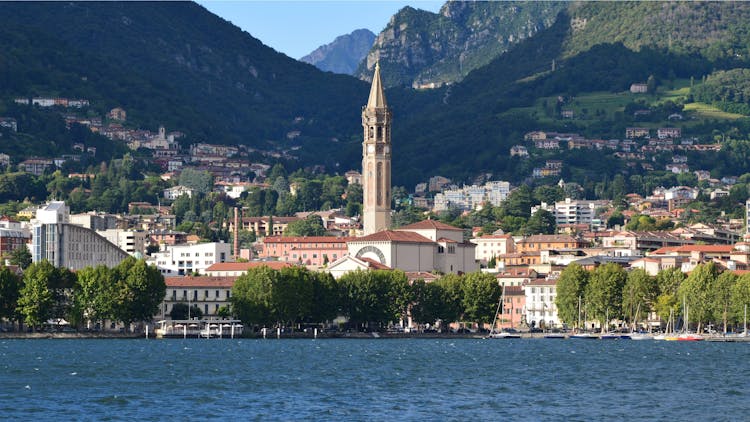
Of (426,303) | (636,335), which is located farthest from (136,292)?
(636,335)

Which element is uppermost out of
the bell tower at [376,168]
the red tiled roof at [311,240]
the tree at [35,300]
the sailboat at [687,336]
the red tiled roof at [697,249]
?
the bell tower at [376,168]

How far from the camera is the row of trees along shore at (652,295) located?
136m

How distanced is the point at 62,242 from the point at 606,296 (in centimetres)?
5189

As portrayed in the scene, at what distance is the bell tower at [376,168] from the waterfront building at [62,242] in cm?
2544

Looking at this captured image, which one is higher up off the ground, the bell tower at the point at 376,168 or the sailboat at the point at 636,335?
the bell tower at the point at 376,168

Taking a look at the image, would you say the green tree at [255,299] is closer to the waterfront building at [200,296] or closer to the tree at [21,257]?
the waterfront building at [200,296]

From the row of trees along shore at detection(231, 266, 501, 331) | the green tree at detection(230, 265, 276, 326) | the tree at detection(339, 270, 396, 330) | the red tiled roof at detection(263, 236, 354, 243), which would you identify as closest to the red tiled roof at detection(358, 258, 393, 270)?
the row of trees along shore at detection(231, 266, 501, 331)

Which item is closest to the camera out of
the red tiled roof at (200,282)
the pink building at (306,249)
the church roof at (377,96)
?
the red tiled roof at (200,282)

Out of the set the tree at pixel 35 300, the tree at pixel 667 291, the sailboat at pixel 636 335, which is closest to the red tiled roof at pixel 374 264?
the sailboat at pixel 636 335

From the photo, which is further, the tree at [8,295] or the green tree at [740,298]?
the green tree at [740,298]

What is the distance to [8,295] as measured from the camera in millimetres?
124938

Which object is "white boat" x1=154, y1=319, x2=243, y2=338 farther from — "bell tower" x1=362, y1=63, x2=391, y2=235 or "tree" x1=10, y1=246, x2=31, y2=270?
"bell tower" x1=362, y1=63, x2=391, y2=235

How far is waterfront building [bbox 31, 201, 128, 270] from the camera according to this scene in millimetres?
163125

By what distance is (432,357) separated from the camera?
106 meters
